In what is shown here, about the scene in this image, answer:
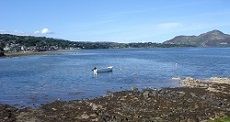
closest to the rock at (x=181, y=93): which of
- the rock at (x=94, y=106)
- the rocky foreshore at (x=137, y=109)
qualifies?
the rocky foreshore at (x=137, y=109)

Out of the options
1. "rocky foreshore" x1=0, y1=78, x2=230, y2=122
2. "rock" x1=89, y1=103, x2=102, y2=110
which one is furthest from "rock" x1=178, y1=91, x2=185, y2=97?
"rock" x1=89, y1=103, x2=102, y2=110

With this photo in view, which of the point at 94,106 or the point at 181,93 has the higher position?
the point at 181,93

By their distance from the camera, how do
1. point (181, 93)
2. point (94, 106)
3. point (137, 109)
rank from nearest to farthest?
point (137, 109) → point (94, 106) → point (181, 93)

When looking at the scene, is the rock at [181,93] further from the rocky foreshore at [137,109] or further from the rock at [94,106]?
the rock at [94,106]

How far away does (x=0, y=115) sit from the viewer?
127ft

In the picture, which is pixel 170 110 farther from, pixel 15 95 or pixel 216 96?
pixel 15 95

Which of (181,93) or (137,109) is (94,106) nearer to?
(137,109)

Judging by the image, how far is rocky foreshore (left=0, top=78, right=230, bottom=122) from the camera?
3669cm

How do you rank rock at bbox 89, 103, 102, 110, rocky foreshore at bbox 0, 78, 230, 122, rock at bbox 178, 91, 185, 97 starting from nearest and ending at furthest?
rocky foreshore at bbox 0, 78, 230, 122 < rock at bbox 89, 103, 102, 110 < rock at bbox 178, 91, 185, 97

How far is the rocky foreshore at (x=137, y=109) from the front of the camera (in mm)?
36688

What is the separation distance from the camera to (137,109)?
40.6 m

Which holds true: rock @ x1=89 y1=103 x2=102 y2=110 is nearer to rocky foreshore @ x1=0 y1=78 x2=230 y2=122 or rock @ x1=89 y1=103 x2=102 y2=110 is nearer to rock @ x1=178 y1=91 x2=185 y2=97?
rocky foreshore @ x1=0 y1=78 x2=230 y2=122

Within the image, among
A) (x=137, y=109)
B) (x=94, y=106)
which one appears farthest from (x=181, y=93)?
(x=94, y=106)

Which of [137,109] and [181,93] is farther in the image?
[181,93]
